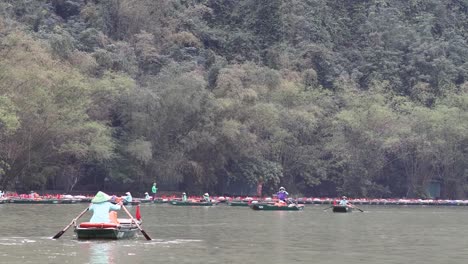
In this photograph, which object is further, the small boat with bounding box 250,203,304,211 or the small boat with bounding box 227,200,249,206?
the small boat with bounding box 227,200,249,206

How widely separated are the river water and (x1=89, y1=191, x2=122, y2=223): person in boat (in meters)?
1.07

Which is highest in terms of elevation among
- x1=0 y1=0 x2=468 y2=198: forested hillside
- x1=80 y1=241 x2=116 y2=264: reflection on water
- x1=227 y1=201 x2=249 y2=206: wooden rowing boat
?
x1=0 y1=0 x2=468 y2=198: forested hillside

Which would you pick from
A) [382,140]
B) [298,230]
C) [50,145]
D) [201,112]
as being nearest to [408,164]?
[382,140]

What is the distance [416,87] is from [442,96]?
2421mm

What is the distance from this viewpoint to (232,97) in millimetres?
76938

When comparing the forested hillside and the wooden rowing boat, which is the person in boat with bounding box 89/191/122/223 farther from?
the wooden rowing boat

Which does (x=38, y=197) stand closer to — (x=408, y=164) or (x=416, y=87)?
(x=408, y=164)

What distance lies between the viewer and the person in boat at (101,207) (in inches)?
1316

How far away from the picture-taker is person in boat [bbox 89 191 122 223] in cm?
3344

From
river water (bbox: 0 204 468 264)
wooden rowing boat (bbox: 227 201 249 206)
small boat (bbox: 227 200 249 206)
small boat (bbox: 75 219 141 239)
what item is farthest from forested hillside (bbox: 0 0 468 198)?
small boat (bbox: 75 219 141 239)

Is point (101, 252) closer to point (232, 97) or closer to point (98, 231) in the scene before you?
point (98, 231)

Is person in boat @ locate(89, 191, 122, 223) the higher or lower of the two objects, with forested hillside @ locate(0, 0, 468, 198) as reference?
lower

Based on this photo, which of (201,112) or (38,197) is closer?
(38,197)

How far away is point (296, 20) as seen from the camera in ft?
305
